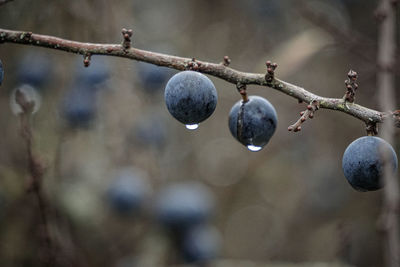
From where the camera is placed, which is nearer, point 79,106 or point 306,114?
point 306,114

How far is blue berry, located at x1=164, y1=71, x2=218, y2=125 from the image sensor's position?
1760 millimetres

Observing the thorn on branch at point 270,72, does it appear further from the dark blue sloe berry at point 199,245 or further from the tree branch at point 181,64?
the dark blue sloe berry at point 199,245

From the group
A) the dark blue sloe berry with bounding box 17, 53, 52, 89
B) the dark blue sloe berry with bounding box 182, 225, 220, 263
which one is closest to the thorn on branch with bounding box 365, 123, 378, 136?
the dark blue sloe berry with bounding box 182, 225, 220, 263

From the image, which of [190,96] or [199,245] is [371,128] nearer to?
[190,96]

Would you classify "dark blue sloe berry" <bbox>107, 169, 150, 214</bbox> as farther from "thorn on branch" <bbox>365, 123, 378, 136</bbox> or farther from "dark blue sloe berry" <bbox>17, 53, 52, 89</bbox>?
"thorn on branch" <bbox>365, 123, 378, 136</bbox>

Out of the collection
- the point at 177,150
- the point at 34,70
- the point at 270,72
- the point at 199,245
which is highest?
the point at 34,70

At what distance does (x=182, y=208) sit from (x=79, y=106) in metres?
1.38

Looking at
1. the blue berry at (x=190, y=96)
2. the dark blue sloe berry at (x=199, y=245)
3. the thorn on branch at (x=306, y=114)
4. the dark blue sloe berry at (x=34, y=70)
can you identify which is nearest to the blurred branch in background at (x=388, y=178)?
the thorn on branch at (x=306, y=114)

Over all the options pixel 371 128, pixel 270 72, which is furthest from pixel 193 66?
pixel 371 128

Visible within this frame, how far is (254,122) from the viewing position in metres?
1.93

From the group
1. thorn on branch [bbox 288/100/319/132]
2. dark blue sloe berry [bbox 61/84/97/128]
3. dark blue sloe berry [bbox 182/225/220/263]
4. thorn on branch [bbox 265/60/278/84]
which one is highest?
dark blue sloe berry [bbox 61/84/97/128]

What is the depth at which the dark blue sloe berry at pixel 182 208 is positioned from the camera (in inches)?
157

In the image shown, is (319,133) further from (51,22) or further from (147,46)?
(51,22)

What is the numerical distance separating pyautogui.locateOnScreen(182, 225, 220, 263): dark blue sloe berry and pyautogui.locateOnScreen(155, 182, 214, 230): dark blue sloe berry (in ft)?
0.30
